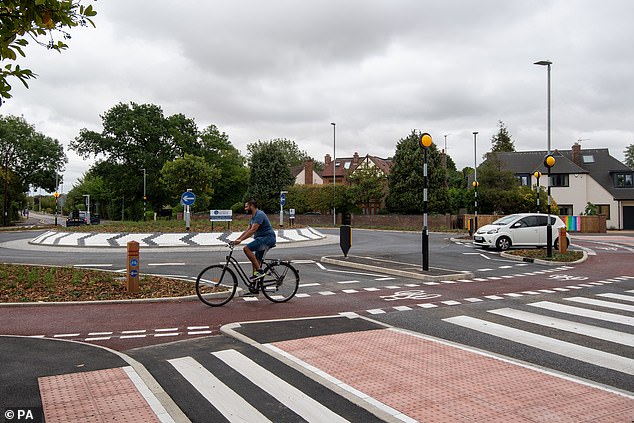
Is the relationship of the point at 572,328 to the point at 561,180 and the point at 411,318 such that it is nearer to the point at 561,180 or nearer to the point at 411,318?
the point at 411,318

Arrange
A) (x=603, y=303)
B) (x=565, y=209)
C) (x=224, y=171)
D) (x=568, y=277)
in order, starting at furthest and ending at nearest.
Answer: (x=224, y=171), (x=565, y=209), (x=568, y=277), (x=603, y=303)

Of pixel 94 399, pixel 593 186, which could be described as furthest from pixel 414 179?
pixel 94 399


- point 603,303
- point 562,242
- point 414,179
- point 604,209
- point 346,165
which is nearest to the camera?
point 603,303

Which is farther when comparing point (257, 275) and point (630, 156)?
point (630, 156)

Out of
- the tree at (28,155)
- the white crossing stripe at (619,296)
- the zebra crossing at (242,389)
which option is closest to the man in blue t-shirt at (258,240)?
the zebra crossing at (242,389)

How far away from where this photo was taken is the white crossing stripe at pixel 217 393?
13.5 ft

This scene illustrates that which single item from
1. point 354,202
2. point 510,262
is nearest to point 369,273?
point 510,262

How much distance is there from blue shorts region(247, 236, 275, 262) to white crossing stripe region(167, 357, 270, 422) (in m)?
3.98

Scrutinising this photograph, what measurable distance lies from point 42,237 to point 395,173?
31542 millimetres

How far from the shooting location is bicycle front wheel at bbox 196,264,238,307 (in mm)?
9445

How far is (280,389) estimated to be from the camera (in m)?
4.74

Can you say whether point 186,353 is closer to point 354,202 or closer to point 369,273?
point 369,273

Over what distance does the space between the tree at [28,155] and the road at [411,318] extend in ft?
206

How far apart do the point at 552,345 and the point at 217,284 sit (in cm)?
581
